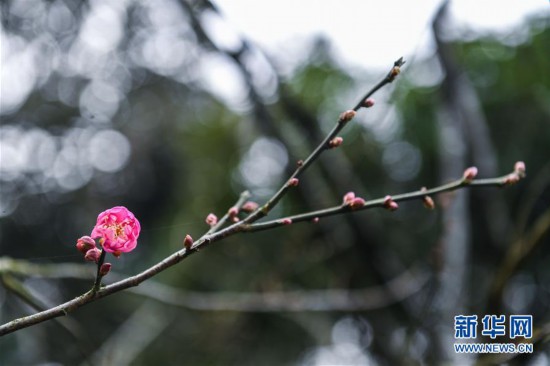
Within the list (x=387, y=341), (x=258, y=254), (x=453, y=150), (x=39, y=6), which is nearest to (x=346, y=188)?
(x=453, y=150)

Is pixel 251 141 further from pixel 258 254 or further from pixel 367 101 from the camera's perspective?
pixel 367 101

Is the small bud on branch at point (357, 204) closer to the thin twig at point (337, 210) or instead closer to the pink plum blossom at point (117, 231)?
the thin twig at point (337, 210)

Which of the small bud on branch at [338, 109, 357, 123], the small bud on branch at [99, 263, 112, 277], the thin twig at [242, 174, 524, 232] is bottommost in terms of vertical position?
the small bud on branch at [99, 263, 112, 277]

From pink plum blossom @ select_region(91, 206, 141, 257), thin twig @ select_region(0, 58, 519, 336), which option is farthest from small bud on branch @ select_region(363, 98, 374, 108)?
pink plum blossom @ select_region(91, 206, 141, 257)

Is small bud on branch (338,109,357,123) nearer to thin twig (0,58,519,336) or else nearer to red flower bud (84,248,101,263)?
thin twig (0,58,519,336)

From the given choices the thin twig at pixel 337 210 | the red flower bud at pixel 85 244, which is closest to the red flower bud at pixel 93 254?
the red flower bud at pixel 85 244

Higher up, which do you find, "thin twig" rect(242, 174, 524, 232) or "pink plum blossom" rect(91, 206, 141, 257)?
→ "thin twig" rect(242, 174, 524, 232)

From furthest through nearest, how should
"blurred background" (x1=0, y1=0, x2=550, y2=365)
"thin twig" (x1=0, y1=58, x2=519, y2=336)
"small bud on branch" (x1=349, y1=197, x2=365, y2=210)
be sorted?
"blurred background" (x1=0, y1=0, x2=550, y2=365) < "small bud on branch" (x1=349, y1=197, x2=365, y2=210) < "thin twig" (x1=0, y1=58, x2=519, y2=336)

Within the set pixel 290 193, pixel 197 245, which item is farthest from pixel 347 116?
pixel 290 193

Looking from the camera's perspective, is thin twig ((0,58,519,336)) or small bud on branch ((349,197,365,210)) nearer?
thin twig ((0,58,519,336))

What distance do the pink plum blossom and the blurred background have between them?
64 cm

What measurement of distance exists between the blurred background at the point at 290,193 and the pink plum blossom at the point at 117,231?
0.64 meters

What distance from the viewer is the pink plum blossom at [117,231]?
1.58 feet

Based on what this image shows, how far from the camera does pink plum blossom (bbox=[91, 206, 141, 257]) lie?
0.48 metres
